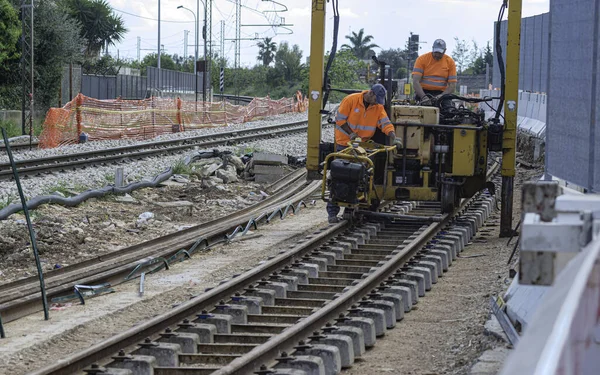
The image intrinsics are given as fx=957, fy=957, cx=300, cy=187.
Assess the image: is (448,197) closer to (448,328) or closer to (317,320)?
(448,328)

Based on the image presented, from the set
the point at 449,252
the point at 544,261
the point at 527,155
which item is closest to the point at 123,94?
the point at 527,155

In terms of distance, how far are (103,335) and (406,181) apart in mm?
6744

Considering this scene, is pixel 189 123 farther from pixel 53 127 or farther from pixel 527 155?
pixel 527 155

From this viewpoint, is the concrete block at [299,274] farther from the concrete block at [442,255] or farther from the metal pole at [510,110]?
the metal pole at [510,110]

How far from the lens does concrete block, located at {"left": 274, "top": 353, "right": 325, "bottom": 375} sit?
638cm

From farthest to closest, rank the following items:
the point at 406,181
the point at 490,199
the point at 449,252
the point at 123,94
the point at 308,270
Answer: the point at 123,94
the point at 490,199
the point at 406,181
the point at 449,252
the point at 308,270

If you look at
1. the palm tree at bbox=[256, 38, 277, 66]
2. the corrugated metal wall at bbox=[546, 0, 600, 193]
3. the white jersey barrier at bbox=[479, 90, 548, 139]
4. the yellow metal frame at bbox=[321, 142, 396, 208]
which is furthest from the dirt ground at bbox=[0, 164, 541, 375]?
the palm tree at bbox=[256, 38, 277, 66]

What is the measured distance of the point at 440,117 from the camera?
1413cm

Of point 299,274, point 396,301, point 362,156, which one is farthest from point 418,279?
point 362,156

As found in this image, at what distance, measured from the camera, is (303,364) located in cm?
638

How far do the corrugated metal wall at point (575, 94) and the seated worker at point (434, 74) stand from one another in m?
3.63

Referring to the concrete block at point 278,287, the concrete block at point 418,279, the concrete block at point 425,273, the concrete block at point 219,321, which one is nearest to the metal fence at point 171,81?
the concrete block at point 425,273

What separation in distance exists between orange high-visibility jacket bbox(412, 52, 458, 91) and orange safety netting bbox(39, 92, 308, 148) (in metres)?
16.5

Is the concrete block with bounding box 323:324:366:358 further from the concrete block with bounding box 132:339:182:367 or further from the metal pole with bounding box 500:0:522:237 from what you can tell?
the metal pole with bounding box 500:0:522:237
